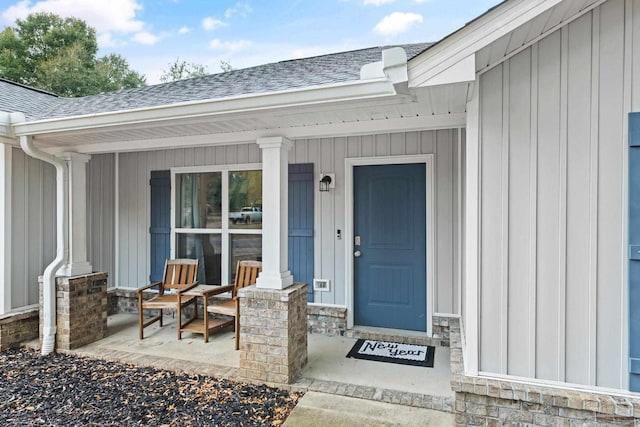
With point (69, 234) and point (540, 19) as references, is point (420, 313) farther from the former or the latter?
point (69, 234)

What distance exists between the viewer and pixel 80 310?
12.5 ft

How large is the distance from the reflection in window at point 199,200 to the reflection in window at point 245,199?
20cm

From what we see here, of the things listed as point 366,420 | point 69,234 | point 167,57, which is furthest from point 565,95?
point 167,57

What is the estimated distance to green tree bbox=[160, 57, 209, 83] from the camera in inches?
698

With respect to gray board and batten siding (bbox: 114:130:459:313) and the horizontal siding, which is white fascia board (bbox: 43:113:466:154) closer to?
A: the horizontal siding

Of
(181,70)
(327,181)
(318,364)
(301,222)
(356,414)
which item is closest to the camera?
(356,414)

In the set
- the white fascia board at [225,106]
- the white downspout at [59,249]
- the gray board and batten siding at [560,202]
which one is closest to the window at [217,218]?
the white downspout at [59,249]

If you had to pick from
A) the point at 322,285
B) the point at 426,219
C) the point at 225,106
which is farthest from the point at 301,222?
the point at 225,106

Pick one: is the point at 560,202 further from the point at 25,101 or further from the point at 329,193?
the point at 25,101

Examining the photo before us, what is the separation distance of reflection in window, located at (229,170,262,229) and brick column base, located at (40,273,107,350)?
1645 millimetres

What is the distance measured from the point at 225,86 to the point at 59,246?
2.42m

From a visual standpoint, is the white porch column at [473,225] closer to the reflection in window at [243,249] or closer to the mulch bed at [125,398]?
the mulch bed at [125,398]


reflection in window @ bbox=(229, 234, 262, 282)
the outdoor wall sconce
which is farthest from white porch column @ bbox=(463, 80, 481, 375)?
reflection in window @ bbox=(229, 234, 262, 282)

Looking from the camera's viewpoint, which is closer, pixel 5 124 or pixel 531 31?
pixel 531 31
